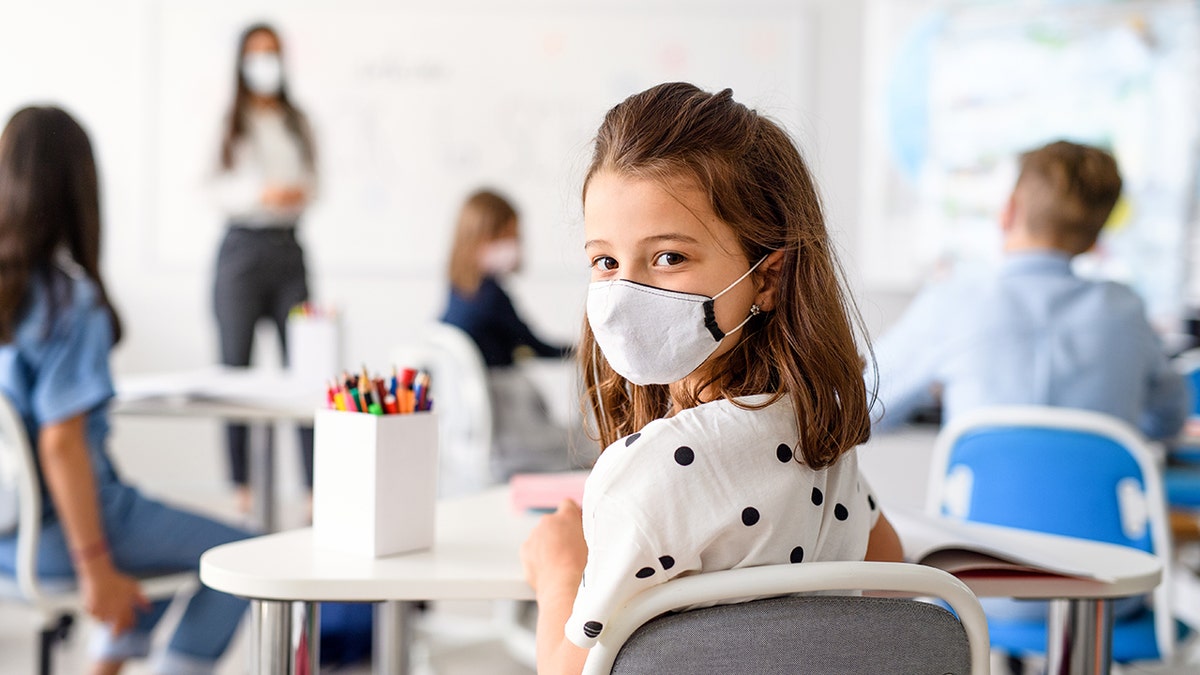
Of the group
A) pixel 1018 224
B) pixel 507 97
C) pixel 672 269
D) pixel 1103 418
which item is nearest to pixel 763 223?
pixel 672 269

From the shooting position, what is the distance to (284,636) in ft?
3.21

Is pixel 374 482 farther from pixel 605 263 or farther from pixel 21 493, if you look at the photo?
pixel 21 493

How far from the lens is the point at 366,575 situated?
3.16 ft

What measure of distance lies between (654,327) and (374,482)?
0.99 feet

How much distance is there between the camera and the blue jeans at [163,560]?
1742mm

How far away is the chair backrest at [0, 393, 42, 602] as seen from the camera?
5.40 ft

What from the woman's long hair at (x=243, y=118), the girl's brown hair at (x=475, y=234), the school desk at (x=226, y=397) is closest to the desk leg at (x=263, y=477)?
the school desk at (x=226, y=397)

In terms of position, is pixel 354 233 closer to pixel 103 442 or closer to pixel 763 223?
pixel 103 442

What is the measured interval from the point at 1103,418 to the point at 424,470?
955 mm

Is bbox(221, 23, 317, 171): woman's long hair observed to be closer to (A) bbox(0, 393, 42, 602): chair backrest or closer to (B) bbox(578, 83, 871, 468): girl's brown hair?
(A) bbox(0, 393, 42, 602): chair backrest

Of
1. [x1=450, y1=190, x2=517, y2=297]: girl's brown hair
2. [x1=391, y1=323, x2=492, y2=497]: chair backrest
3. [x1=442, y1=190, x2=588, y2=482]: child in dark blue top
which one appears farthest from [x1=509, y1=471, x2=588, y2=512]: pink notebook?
[x1=450, y1=190, x2=517, y2=297]: girl's brown hair

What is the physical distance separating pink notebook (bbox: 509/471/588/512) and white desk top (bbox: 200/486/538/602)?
13 cm

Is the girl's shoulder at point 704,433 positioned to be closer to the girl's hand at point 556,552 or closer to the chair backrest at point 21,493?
the girl's hand at point 556,552

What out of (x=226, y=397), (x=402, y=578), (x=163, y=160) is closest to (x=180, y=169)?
(x=163, y=160)
